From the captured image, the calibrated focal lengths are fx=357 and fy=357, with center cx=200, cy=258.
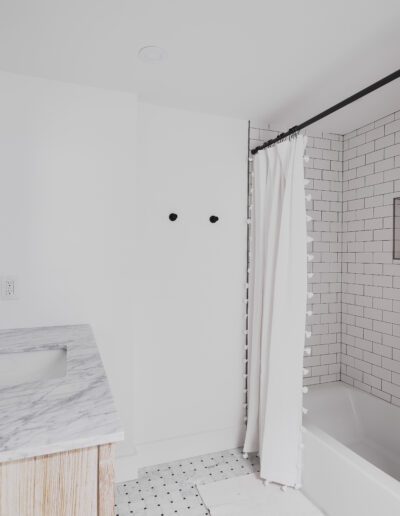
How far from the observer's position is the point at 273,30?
5.08ft

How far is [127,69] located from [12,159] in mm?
794

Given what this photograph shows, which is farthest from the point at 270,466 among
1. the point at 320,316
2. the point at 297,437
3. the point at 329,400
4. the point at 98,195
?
the point at 98,195

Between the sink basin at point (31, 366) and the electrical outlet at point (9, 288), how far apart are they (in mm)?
504

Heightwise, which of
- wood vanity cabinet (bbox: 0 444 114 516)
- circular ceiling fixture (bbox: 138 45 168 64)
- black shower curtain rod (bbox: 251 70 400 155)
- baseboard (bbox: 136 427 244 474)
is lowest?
baseboard (bbox: 136 427 244 474)

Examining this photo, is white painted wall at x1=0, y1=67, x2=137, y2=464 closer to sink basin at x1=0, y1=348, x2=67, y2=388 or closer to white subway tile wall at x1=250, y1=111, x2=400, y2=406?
sink basin at x1=0, y1=348, x2=67, y2=388

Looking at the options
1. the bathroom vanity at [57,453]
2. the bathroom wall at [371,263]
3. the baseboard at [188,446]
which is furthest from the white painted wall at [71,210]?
the bathroom wall at [371,263]

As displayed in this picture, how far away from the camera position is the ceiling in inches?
55.9

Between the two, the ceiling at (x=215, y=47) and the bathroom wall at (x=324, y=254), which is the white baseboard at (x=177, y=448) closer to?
the bathroom wall at (x=324, y=254)

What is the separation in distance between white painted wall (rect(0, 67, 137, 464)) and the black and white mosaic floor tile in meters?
0.23

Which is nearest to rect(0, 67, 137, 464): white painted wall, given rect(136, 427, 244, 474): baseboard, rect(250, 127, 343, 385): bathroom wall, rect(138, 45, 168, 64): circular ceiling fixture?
rect(136, 427, 244, 474): baseboard

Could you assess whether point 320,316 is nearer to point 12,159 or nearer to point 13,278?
point 13,278

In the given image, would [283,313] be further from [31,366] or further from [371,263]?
[31,366]

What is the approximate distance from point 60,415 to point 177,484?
64.5 inches

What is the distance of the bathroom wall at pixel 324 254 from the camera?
2.90 m
